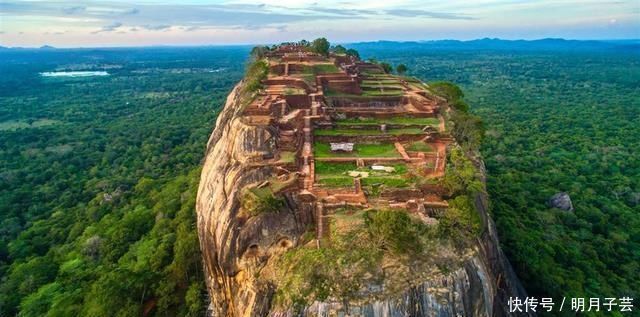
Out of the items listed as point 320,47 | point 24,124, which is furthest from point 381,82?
point 24,124

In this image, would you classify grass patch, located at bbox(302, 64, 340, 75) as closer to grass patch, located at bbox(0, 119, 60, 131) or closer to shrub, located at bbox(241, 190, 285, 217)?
shrub, located at bbox(241, 190, 285, 217)

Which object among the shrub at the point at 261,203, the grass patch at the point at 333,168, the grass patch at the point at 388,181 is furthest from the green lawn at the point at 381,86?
the shrub at the point at 261,203

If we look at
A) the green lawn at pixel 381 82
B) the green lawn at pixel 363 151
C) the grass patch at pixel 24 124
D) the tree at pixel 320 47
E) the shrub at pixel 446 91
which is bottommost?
the grass patch at pixel 24 124

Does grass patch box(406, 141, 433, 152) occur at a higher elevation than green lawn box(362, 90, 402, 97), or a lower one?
lower

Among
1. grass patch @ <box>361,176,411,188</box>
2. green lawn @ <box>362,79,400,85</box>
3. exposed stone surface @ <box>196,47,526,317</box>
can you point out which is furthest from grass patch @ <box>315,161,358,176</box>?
green lawn @ <box>362,79,400,85</box>

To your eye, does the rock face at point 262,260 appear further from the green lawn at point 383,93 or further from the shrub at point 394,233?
the green lawn at point 383,93

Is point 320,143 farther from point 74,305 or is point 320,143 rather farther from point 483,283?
point 74,305
